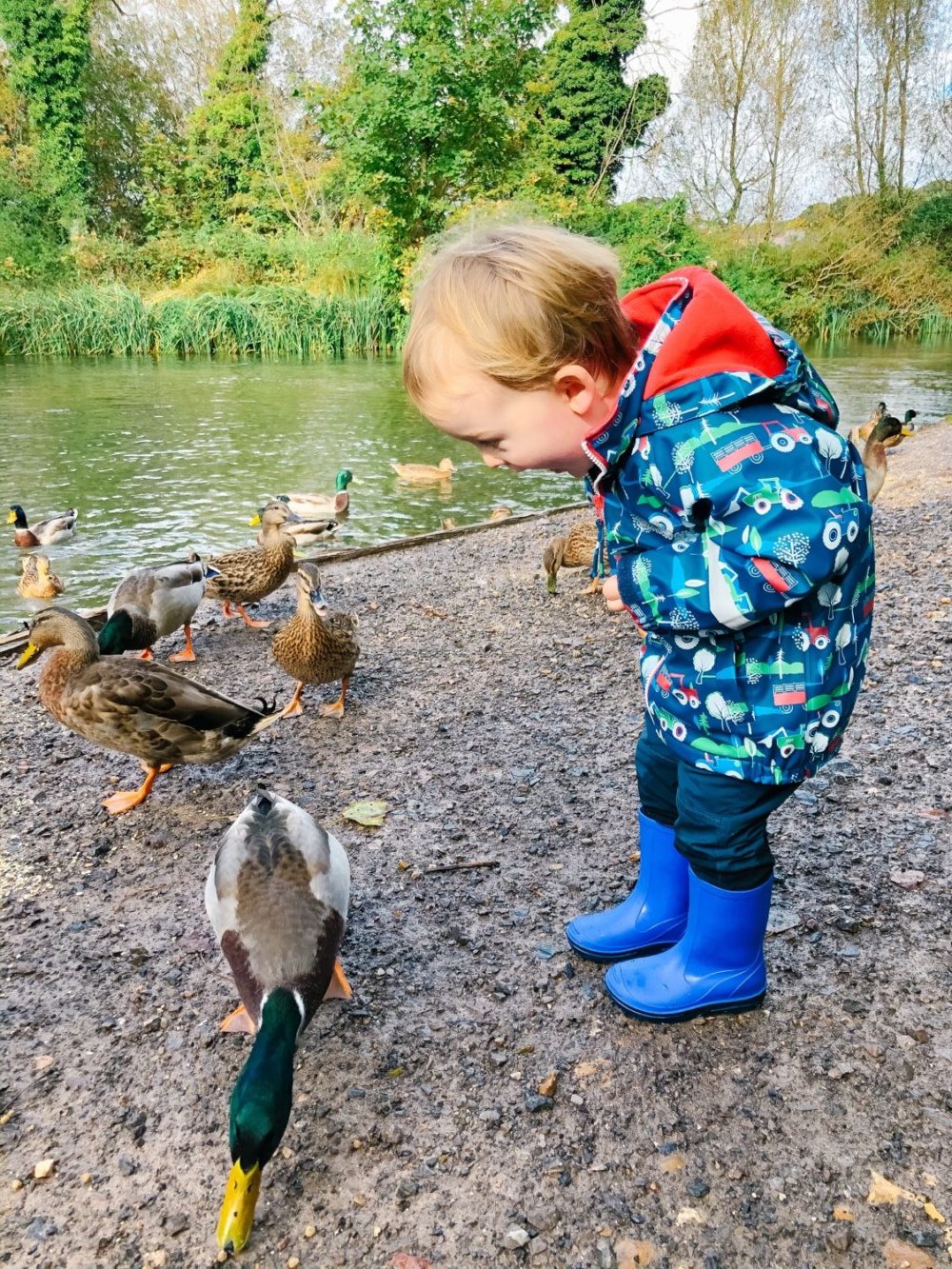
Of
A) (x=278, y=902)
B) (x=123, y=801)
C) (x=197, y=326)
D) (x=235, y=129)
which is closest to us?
(x=278, y=902)

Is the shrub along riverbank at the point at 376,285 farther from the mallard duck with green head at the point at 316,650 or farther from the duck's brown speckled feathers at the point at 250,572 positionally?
the mallard duck with green head at the point at 316,650

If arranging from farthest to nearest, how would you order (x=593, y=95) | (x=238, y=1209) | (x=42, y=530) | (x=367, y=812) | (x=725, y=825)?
(x=593, y=95), (x=42, y=530), (x=367, y=812), (x=725, y=825), (x=238, y=1209)

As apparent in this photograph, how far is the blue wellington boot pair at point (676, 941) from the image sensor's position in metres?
1.98

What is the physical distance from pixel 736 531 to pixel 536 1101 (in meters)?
1.34

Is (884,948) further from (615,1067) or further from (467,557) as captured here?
(467,557)

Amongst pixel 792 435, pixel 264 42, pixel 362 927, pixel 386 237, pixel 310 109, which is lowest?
pixel 362 927

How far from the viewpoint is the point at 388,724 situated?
13.3 ft

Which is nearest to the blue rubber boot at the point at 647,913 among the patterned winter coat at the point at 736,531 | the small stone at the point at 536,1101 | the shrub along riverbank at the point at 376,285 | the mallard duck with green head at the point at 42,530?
the small stone at the point at 536,1101

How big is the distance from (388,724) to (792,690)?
8.54ft

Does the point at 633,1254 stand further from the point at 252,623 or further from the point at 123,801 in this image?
the point at 252,623

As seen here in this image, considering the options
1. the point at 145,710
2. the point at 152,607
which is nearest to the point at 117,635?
the point at 152,607

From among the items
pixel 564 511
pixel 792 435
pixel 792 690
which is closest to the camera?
pixel 792 435

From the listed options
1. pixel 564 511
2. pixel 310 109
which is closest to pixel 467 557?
pixel 564 511

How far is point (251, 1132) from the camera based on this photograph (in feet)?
5.39
